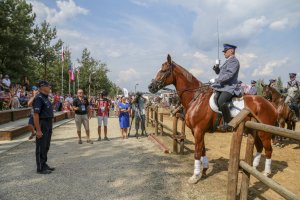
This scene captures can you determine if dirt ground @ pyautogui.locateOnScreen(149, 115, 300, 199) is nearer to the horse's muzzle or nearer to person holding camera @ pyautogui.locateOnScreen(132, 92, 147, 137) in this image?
the horse's muzzle

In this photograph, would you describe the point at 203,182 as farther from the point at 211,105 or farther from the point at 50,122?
the point at 50,122

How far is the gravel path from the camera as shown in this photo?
5.88 metres

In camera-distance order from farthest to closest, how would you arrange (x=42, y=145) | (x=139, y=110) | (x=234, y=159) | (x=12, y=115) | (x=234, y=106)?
(x=12, y=115) < (x=139, y=110) < (x=42, y=145) < (x=234, y=106) < (x=234, y=159)

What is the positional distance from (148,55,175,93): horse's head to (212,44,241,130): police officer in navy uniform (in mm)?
1447

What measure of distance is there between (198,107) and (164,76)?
1264 mm

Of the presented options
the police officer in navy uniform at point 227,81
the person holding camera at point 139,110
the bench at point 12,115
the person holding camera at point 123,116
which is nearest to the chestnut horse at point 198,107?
the police officer in navy uniform at point 227,81

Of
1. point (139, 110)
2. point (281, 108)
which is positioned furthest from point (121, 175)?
point (281, 108)

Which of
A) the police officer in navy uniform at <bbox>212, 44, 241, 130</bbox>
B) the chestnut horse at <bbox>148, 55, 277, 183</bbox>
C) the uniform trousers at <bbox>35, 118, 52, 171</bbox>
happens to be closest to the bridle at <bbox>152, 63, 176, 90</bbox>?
the chestnut horse at <bbox>148, 55, 277, 183</bbox>

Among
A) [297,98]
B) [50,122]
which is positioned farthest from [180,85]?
[297,98]

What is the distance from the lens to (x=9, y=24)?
32.6 metres

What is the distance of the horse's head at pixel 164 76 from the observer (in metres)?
7.91

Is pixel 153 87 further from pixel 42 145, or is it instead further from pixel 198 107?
pixel 42 145

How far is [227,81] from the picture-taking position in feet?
21.9

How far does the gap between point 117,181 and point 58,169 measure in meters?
1.97
